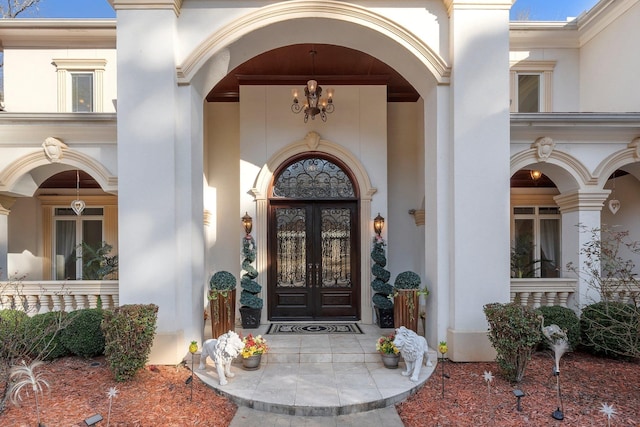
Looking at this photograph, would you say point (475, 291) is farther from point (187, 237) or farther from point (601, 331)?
point (187, 237)

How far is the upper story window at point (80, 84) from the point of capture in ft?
32.1

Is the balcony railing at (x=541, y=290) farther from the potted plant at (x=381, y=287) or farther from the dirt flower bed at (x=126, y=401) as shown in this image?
the dirt flower bed at (x=126, y=401)

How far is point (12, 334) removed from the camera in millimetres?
4613

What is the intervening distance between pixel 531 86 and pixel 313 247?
23.4ft

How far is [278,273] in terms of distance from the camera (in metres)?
8.20

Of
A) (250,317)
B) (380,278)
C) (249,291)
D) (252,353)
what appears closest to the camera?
(252,353)

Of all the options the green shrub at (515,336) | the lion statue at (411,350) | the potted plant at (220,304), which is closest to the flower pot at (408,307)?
the lion statue at (411,350)

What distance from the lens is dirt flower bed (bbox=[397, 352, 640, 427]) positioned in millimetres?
4078

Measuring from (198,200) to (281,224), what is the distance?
2.35 metres

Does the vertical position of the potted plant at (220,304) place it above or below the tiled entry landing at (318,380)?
above

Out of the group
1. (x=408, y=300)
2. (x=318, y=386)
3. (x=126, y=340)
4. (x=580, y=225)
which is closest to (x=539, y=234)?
(x=580, y=225)

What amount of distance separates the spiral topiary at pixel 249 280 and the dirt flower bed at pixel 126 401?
2.05 metres

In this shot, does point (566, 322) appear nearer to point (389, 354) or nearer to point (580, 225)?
point (580, 225)

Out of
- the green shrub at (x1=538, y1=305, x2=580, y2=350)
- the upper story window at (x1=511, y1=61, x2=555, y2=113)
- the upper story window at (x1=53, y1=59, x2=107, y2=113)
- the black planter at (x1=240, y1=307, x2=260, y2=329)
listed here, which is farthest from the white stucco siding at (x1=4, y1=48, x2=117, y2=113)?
the green shrub at (x1=538, y1=305, x2=580, y2=350)
